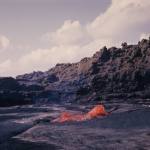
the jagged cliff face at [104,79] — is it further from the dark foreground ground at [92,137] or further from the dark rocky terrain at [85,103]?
the dark foreground ground at [92,137]

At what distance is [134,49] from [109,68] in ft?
29.2

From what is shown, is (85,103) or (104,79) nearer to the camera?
(85,103)

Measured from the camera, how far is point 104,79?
273 feet

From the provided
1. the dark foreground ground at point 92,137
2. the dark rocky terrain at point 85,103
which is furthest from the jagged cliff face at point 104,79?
the dark foreground ground at point 92,137

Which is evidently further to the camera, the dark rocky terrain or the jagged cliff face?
the jagged cliff face

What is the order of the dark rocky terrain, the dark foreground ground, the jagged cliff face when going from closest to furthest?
the dark foreground ground < the dark rocky terrain < the jagged cliff face

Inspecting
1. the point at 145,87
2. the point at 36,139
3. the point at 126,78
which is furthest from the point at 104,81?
the point at 36,139

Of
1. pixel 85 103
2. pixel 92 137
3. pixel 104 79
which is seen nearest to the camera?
pixel 92 137

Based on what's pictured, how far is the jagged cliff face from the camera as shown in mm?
74875

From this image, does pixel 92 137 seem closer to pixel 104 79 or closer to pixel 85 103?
pixel 85 103

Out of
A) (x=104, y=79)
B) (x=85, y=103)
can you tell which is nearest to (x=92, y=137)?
(x=85, y=103)

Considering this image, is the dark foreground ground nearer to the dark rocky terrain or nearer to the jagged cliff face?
the dark rocky terrain

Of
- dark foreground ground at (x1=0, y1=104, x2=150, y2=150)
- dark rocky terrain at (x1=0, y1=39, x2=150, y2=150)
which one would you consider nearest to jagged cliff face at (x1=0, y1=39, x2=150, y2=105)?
dark rocky terrain at (x1=0, y1=39, x2=150, y2=150)

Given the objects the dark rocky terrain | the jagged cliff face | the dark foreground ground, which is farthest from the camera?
the jagged cliff face
